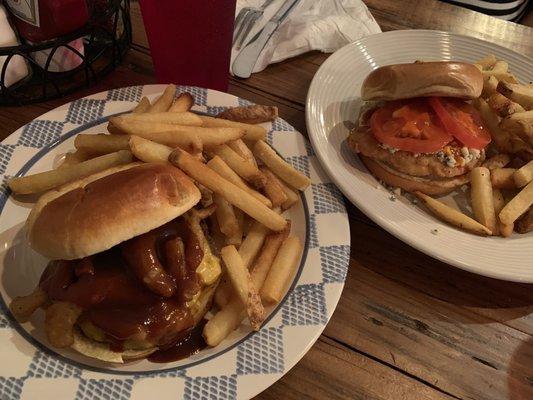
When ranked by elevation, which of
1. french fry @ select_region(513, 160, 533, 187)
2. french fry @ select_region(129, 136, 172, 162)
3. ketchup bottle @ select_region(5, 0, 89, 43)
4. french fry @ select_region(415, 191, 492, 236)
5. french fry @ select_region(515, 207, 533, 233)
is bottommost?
french fry @ select_region(515, 207, 533, 233)

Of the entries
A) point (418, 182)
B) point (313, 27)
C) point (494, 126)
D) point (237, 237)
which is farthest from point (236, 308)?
point (313, 27)

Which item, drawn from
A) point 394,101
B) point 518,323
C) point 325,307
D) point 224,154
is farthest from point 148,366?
point 394,101

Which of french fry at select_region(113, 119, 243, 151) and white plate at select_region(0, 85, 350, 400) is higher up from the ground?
french fry at select_region(113, 119, 243, 151)

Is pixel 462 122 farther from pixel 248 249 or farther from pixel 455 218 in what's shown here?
pixel 248 249

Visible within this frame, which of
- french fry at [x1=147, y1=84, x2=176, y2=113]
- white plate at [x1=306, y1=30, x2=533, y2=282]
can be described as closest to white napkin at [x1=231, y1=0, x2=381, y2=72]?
white plate at [x1=306, y1=30, x2=533, y2=282]

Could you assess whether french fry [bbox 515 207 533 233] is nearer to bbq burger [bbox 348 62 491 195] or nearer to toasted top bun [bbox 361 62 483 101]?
bbq burger [bbox 348 62 491 195]

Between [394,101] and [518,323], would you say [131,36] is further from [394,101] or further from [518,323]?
[518,323]

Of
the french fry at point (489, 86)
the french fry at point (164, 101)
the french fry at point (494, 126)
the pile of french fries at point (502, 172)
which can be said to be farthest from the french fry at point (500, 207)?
the french fry at point (164, 101)
